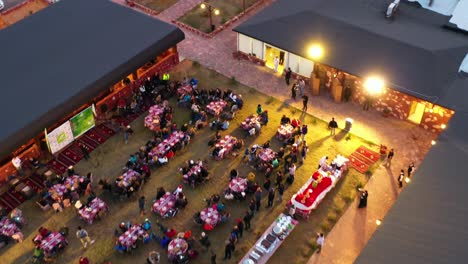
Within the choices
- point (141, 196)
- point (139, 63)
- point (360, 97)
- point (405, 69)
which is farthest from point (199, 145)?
point (405, 69)

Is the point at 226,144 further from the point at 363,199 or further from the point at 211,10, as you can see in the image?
the point at 211,10

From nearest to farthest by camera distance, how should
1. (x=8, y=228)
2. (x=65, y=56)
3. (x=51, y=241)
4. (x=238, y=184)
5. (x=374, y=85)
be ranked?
(x=51, y=241) < (x=8, y=228) < (x=238, y=184) < (x=374, y=85) < (x=65, y=56)

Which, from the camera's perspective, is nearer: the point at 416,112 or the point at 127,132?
the point at 127,132

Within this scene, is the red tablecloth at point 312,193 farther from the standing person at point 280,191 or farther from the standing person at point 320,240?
the standing person at point 320,240

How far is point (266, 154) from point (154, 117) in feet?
29.7

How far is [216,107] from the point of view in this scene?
37.8 metres

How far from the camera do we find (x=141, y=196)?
1284 inches

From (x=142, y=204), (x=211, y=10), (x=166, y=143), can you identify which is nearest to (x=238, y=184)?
(x=142, y=204)

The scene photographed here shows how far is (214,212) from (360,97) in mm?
15377

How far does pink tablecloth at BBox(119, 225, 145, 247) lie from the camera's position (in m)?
29.0

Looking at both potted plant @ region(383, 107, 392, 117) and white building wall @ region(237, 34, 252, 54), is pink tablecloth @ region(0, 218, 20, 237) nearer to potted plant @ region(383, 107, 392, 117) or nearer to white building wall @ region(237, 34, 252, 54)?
white building wall @ region(237, 34, 252, 54)

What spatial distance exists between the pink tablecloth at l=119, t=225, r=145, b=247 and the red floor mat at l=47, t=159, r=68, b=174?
8033 millimetres

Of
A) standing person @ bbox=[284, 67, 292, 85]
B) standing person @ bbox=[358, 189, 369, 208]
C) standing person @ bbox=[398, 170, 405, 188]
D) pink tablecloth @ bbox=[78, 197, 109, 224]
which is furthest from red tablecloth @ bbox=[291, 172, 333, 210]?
pink tablecloth @ bbox=[78, 197, 109, 224]

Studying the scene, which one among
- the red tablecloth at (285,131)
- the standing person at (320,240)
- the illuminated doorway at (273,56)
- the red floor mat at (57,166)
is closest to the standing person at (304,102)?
the red tablecloth at (285,131)
